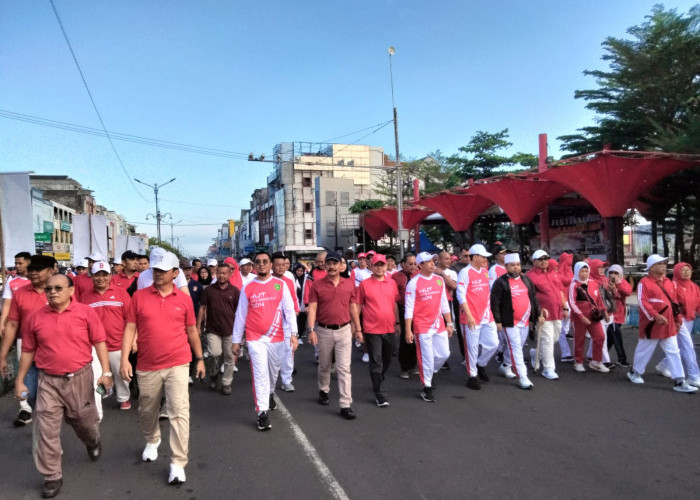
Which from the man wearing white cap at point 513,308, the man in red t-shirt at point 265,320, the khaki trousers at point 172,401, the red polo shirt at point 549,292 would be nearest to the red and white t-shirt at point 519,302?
the man wearing white cap at point 513,308

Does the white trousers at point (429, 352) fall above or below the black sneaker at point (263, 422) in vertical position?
above

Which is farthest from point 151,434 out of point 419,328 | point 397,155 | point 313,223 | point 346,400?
point 313,223

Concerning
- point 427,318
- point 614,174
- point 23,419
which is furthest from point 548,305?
point 614,174

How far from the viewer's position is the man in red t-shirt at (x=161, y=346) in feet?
14.0

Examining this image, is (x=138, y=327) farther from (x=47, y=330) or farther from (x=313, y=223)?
(x=313, y=223)

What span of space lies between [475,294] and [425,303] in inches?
37.4

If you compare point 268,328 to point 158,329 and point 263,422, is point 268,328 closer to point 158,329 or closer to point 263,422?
point 263,422

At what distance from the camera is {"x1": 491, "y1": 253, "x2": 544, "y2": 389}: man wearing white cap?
704cm

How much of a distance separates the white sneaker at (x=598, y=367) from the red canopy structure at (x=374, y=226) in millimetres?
31659

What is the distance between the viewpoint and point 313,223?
2184 inches

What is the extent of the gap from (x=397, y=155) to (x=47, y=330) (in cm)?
2252

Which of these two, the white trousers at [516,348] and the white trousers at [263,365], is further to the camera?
the white trousers at [516,348]

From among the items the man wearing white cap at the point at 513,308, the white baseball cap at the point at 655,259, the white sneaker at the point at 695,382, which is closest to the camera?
the white sneaker at the point at 695,382

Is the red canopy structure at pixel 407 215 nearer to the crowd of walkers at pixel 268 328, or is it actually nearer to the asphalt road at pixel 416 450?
the crowd of walkers at pixel 268 328
